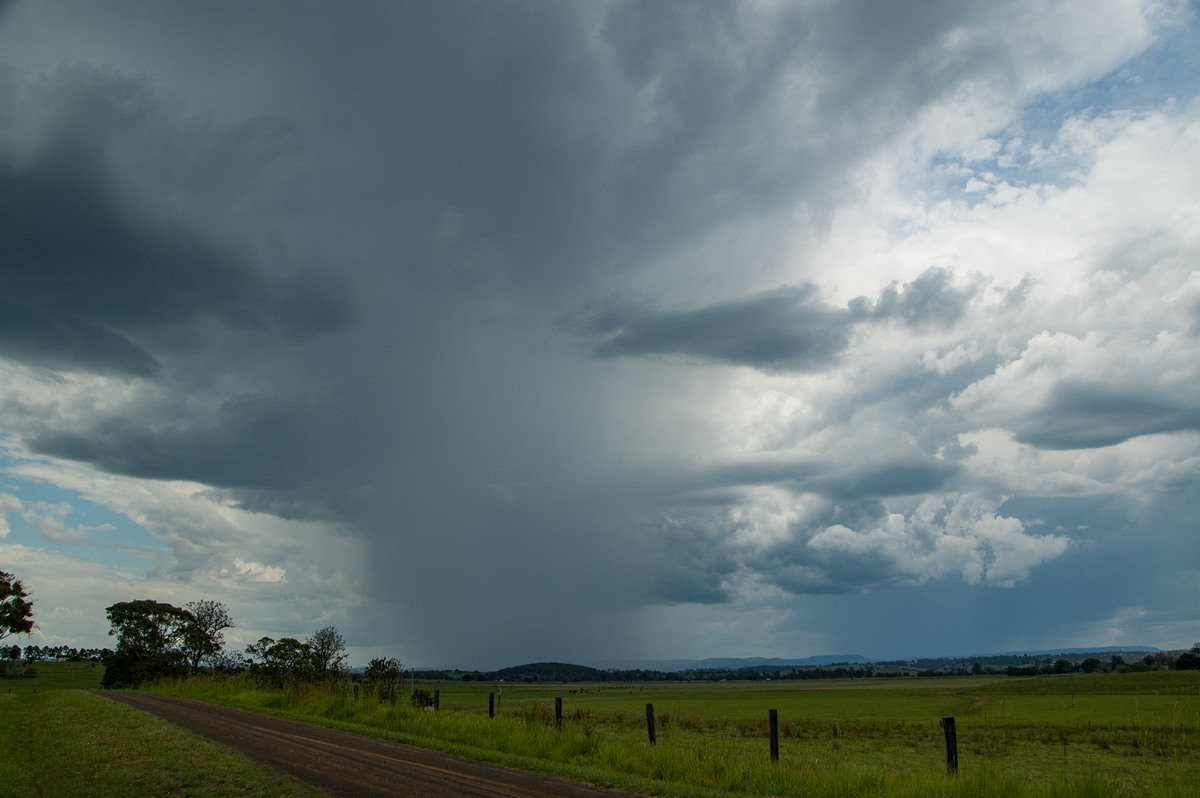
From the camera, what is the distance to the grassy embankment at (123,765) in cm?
1370

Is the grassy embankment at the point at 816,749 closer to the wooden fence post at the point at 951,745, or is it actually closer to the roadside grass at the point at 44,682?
the wooden fence post at the point at 951,745

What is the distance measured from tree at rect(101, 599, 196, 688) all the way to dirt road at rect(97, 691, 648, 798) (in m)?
91.6

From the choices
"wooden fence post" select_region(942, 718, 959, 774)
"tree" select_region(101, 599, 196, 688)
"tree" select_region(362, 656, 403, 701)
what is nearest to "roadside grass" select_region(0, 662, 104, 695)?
"tree" select_region(101, 599, 196, 688)

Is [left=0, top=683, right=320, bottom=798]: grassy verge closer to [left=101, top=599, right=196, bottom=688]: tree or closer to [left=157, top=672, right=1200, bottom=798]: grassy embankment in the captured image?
[left=157, top=672, right=1200, bottom=798]: grassy embankment

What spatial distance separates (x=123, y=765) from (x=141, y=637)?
105053 mm

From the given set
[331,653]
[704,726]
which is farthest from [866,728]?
[331,653]

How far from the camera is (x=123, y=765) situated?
16.4m

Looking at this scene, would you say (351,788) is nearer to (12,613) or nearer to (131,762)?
(131,762)

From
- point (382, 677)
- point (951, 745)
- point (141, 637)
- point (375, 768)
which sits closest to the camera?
point (951, 745)

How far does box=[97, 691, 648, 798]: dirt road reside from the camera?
1420 centimetres

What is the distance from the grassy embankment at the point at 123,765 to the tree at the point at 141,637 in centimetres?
8741

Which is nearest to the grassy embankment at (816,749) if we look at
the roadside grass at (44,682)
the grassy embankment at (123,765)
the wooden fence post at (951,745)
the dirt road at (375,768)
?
the wooden fence post at (951,745)

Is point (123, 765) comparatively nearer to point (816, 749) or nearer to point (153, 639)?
point (816, 749)

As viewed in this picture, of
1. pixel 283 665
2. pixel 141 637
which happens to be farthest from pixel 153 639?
pixel 283 665
